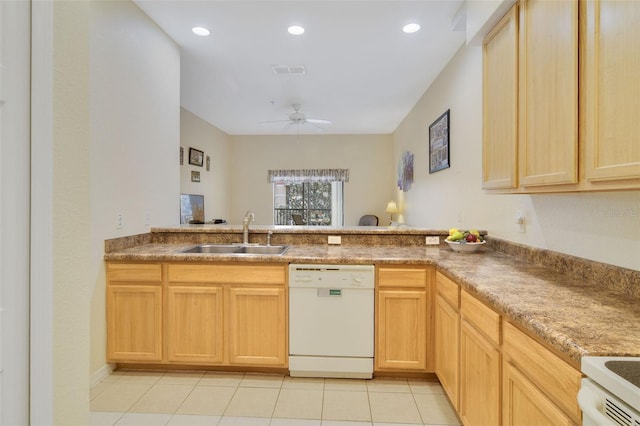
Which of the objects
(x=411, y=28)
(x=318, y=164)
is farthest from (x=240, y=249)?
(x=318, y=164)

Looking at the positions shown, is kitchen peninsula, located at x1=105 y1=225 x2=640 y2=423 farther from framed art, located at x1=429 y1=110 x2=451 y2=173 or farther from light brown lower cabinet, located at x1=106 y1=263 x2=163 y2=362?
framed art, located at x1=429 y1=110 x2=451 y2=173

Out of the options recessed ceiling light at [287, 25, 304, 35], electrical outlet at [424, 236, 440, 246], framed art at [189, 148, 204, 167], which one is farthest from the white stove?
framed art at [189, 148, 204, 167]

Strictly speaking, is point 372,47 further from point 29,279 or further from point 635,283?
point 29,279

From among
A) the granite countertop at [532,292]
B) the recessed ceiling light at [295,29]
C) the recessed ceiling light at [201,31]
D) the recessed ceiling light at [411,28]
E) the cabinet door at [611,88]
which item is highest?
the recessed ceiling light at [411,28]

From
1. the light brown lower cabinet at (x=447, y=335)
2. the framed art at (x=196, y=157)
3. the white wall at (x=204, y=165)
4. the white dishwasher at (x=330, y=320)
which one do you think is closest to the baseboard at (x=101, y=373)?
the white dishwasher at (x=330, y=320)

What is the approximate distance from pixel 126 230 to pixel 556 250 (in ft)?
9.36

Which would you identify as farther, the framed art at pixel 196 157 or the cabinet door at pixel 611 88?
the framed art at pixel 196 157

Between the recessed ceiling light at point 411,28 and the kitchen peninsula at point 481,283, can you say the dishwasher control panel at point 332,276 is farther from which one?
the recessed ceiling light at point 411,28

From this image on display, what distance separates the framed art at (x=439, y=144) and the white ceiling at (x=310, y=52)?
0.60m

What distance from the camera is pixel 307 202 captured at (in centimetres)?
793

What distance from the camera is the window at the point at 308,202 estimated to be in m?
7.83

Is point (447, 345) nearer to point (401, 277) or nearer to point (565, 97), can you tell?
point (401, 277)

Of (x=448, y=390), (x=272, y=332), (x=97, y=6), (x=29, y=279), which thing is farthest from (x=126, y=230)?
(x=448, y=390)

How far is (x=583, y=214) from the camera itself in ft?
5.54
